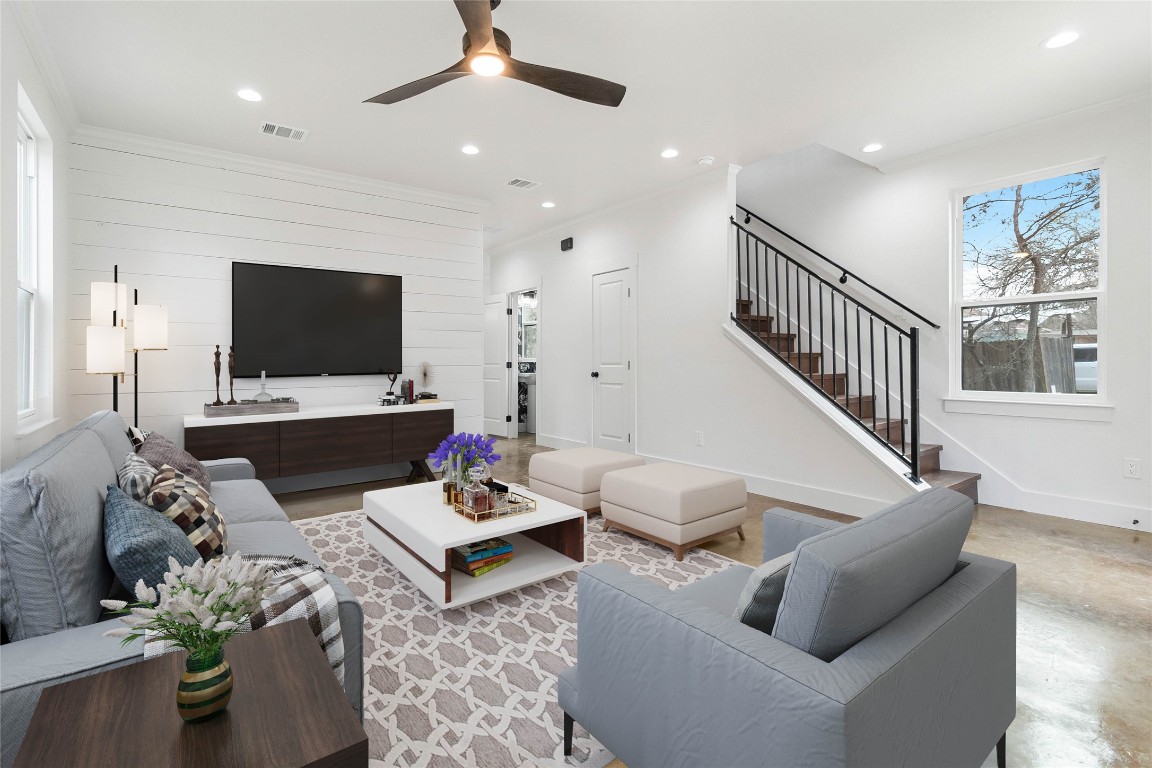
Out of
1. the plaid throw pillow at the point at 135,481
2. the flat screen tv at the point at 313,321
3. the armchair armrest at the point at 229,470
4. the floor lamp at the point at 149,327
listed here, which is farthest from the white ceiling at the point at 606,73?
the armchair armrest at the point at 229,470

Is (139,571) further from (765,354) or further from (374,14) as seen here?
(765,354)

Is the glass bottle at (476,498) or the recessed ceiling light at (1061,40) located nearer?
the glass bottle at (476,498)

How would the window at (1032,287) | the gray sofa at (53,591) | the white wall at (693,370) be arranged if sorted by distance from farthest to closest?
the white wall at (693,370)
the window at (1032,287)
the gray sofa at (53,591)

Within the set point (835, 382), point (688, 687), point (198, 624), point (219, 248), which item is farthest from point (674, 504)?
point (219, 248)

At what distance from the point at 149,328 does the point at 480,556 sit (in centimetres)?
269

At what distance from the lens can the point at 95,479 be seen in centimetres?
153

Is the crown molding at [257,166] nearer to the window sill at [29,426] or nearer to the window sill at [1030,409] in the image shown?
the window sill at [29,426]

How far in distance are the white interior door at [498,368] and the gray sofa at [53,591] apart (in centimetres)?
603

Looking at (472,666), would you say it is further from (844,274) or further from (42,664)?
(844,274)

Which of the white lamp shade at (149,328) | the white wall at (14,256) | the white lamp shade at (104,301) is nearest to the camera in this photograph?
the white wall at (14,256)

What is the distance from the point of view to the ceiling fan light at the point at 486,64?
2.22 meters

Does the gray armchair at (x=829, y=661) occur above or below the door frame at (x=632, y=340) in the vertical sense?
below

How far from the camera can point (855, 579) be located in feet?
3.18

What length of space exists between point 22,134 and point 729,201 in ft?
15.4
